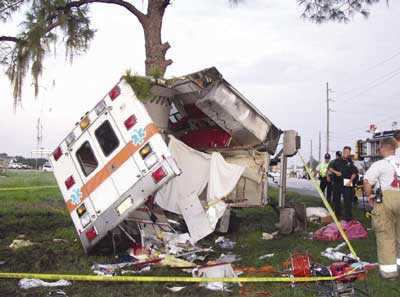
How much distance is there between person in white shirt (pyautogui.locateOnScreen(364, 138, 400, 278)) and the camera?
21.4ft

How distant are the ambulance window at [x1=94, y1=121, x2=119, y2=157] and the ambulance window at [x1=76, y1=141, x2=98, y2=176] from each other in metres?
0.23

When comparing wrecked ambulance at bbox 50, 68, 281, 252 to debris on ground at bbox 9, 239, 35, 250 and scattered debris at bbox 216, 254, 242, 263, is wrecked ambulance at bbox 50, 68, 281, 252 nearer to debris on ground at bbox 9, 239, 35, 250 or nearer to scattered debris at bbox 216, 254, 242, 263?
scattered debris at bbox 216, 254, 242, 263

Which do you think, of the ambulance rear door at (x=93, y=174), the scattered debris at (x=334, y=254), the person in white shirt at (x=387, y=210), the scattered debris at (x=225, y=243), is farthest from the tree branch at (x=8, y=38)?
the person in white shirt at (x=387, y=210)

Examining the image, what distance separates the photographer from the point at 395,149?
7211 mm

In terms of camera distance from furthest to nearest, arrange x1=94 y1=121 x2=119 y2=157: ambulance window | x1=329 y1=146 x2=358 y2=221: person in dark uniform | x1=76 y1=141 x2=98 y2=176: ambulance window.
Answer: x1=329 y1=146 x2=358 y2=221: person in dark uniform → x1=76 y1=141 x2=98 y2=176: ambulance window → x1=94 y1=121 x2=119 y2=157: ambulance window

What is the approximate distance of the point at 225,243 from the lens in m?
9.53

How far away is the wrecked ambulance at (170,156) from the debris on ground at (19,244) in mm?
1180

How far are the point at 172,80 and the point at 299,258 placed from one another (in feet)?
12.8

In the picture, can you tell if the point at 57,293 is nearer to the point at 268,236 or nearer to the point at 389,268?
the point at 389,268

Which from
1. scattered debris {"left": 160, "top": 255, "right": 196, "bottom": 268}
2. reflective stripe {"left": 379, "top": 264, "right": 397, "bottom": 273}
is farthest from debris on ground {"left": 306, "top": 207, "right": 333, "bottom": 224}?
reflective stripe {"left": 379, "top": 264, "right": 397, "bottom": 273}

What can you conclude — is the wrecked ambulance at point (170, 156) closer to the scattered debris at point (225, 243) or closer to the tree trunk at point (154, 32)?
the scattered debris at point (225, 243)

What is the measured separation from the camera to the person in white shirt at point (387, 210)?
6.52 meters

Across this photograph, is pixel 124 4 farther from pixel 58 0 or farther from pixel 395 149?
pixel 395 149

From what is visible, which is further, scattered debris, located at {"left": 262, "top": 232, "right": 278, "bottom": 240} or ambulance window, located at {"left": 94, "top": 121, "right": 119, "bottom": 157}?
scattered debris, located at {"left": 262, "top": 232, "right": 278, "bottom": 240}
